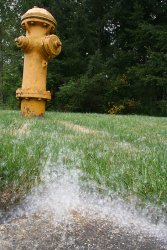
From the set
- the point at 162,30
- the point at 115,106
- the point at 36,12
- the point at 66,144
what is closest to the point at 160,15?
the point at 162,30

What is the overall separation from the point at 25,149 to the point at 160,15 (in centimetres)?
2146

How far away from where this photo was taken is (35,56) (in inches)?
350

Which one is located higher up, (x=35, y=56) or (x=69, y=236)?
(x=35, y=56)

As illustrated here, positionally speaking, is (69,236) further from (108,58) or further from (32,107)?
(108,58)

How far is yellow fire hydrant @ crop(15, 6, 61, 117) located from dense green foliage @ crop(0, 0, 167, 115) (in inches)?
405

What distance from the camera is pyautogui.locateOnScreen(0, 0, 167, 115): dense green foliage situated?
20327 millimetres

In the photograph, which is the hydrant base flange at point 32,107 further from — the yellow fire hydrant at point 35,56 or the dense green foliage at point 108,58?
the dense green foliage at point 108,58

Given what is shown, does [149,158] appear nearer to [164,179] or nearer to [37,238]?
[164,179]

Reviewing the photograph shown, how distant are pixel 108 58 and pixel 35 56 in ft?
45.6

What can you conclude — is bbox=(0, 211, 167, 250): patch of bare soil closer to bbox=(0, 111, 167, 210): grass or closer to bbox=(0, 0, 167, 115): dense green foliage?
bbox=(0, 111, 167, 210): grass

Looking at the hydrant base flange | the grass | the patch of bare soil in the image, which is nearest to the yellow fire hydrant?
the hydrant base flange

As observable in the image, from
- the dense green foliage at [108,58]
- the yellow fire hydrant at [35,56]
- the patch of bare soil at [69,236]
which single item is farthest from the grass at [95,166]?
the dense green foliage at [108,58]

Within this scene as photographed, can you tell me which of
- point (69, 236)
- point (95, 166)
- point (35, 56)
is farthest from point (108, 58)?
point (69, 236)

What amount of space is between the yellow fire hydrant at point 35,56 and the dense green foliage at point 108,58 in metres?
10.3
